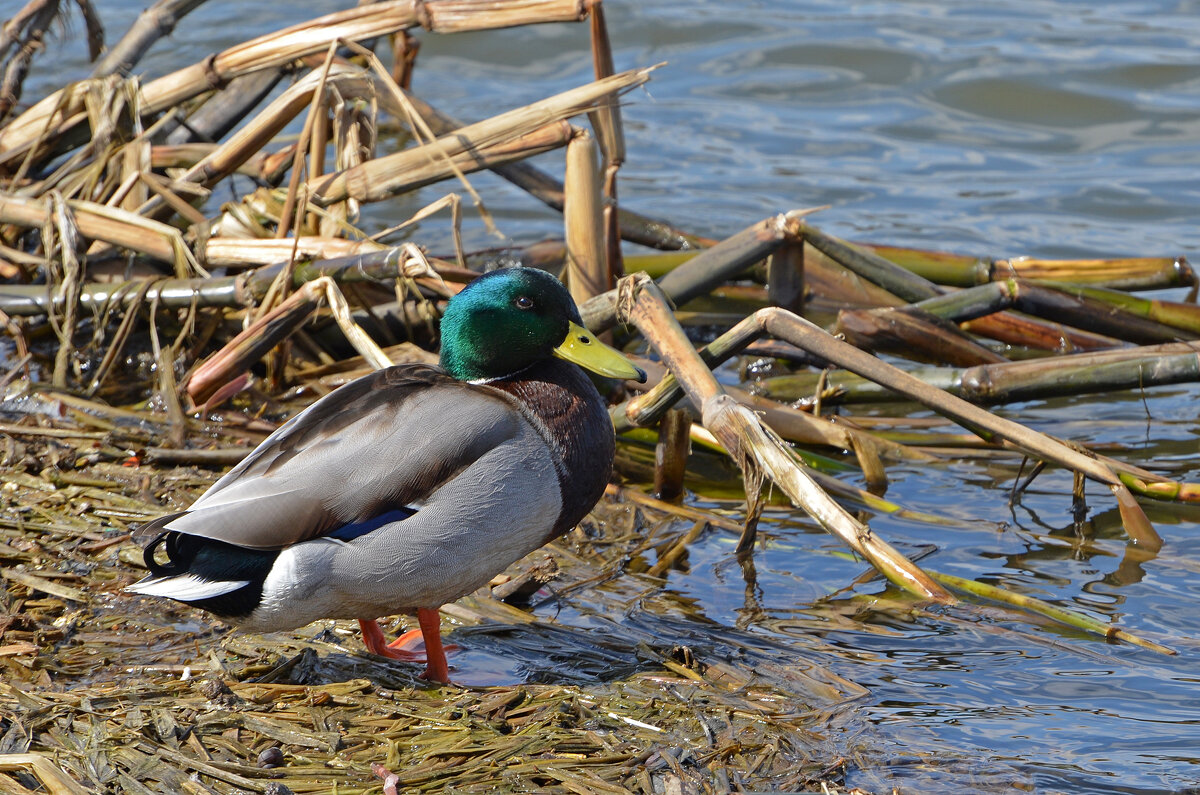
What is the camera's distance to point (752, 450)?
12.3 ft

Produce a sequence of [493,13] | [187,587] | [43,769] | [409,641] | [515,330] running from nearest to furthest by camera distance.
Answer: [43,769] → [187,587] → [515,330] → [409,641] → [493,13]


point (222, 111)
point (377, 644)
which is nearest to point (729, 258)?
point (377, 644)

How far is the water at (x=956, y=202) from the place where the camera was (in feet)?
11.6

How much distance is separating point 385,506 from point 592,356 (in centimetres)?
79

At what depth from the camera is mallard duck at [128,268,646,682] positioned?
10.7 feet

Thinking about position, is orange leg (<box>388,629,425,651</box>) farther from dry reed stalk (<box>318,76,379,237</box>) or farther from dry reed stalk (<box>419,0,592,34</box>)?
dry reed stalk (<box>419,0,592,34</box>)

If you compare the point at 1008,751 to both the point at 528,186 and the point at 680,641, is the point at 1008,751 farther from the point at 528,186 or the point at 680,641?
the point at 528,186

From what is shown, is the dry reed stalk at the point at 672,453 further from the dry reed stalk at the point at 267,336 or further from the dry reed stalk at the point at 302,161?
the dry reed stalk at the point at 302,161

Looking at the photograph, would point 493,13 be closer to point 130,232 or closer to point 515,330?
point 130,232

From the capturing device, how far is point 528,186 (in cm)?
596

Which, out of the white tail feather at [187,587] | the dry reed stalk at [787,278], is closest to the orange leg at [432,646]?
the white tail feather at [187,587]

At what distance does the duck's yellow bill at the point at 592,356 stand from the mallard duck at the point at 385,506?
0.47 ft

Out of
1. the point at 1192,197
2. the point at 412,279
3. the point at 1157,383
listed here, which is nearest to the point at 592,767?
the point at 412,279

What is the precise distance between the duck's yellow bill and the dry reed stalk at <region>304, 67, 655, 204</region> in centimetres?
136
